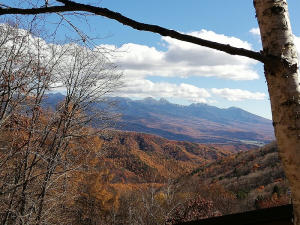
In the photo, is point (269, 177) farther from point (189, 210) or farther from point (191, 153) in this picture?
point (191, 153)

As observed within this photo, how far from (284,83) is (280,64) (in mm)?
83

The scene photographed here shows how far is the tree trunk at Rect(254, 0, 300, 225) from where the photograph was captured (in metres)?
1.11

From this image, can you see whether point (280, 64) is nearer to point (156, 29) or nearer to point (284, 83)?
point (284, 83)

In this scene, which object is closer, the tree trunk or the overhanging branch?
the tree trunk

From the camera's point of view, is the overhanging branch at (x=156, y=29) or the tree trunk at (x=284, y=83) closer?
the tree trunk at (x=284, y=83)

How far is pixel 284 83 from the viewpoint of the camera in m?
1.14

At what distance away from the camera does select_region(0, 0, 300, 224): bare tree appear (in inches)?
43.7

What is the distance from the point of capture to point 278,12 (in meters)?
1.20

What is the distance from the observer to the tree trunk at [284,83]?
111cm

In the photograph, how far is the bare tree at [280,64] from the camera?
111 cm

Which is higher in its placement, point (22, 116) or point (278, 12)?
point (278, 12)

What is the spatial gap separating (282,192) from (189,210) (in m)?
8.35

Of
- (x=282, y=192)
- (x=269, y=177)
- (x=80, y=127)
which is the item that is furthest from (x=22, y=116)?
(x=269, y=177)

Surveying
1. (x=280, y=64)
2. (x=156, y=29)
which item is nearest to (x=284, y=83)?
(x=280, y=64)
